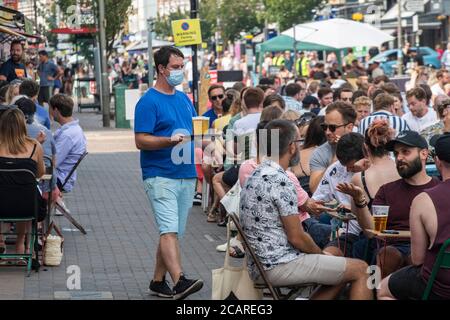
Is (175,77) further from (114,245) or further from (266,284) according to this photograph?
(114,245)

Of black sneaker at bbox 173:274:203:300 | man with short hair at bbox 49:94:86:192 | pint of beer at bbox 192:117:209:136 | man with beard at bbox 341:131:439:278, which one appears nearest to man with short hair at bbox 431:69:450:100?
pint of beer at bbox 192:117:209:136

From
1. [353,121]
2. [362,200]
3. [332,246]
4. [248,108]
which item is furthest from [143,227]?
[362,200]

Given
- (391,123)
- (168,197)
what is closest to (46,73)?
(391,123)

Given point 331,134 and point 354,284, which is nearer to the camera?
point 354,284

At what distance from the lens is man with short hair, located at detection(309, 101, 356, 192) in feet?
36.1

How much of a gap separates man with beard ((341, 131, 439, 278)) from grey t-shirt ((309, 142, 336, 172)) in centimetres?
250

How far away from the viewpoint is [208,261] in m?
12.1

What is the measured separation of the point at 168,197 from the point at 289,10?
66.7 m

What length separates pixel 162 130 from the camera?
998 centimetres

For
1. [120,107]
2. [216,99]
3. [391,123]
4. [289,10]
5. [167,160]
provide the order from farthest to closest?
[289,10], [120,107], [216,99], [391,123], [167,160]

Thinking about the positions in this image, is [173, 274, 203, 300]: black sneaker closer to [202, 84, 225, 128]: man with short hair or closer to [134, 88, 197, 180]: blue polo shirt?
[134, 88, 197, 180]: blue polo shirt

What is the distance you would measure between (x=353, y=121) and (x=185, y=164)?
183 centimetres

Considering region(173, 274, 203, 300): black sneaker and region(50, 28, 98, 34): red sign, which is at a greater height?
region(50, 28, 98, 34): red sign
